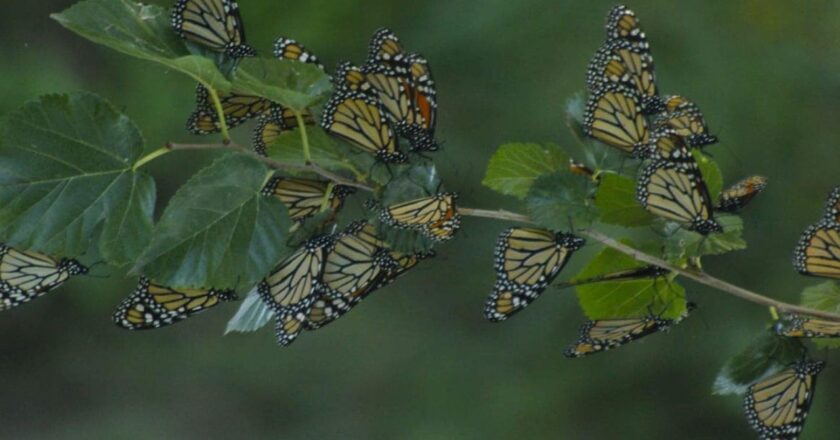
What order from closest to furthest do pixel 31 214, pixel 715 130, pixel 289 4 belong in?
pixel 31 214 < pixel 715 130 < pixel 289 4

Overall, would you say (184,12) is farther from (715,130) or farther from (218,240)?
(715,130)

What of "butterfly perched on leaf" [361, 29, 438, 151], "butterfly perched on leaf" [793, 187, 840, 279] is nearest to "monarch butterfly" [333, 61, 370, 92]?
"butterfly perched on leaf" [361, 29, 438, 151]

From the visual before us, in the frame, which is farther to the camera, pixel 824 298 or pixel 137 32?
pixel 824 298

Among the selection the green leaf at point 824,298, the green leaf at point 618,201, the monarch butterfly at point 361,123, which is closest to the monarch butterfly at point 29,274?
the monarch butterfly at point 361,123

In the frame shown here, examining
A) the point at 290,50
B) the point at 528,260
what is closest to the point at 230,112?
the point at 290,50

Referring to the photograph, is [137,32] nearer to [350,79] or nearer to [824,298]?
[350,79]

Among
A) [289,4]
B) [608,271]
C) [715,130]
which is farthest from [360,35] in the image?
[608,271]

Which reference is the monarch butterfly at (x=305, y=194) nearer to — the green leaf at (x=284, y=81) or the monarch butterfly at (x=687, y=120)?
the green leaf at (x=284, y=81)
